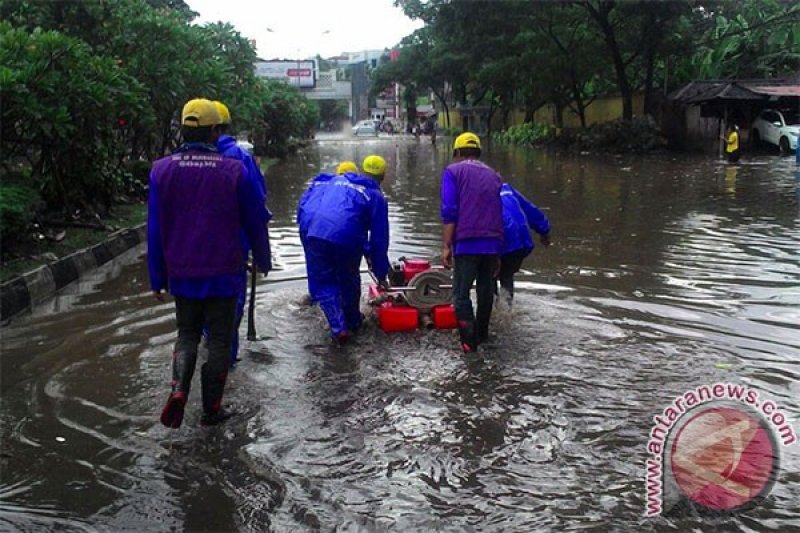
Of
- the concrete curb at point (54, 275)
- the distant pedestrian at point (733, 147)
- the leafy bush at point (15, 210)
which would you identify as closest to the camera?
the concrete curb at point (54, 275)

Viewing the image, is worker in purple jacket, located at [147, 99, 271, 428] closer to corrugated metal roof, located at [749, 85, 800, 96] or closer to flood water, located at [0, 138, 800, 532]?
flood water, located at [0, 138, 800, 532]

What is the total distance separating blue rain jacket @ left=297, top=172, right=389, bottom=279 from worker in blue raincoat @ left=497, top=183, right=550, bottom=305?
3.43 feet

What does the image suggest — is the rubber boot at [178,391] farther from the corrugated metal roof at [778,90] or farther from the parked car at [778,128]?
the corrugated metal roof at [778,90]

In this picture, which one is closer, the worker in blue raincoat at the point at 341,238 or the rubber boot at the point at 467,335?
the rubber boot at the point at 467,335

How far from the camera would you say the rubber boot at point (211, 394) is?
421 centimetres

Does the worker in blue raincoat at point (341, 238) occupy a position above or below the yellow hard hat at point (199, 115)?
below

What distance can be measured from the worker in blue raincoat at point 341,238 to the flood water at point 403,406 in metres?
0.39

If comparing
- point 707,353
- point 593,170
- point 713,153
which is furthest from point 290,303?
point 713,153

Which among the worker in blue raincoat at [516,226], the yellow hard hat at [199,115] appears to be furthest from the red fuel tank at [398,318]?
the yellow hard hat at [199,115]

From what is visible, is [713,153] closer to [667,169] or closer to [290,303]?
[667,169]

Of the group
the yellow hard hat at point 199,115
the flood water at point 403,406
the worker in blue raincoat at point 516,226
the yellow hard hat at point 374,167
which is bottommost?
the flood water at point 403,406

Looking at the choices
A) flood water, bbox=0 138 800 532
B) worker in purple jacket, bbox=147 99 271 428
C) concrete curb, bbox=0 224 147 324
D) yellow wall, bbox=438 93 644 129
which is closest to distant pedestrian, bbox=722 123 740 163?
yellow wall, bbox=438 93 644 129

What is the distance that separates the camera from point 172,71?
12344mm

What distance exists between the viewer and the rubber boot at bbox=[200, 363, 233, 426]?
4207mm
